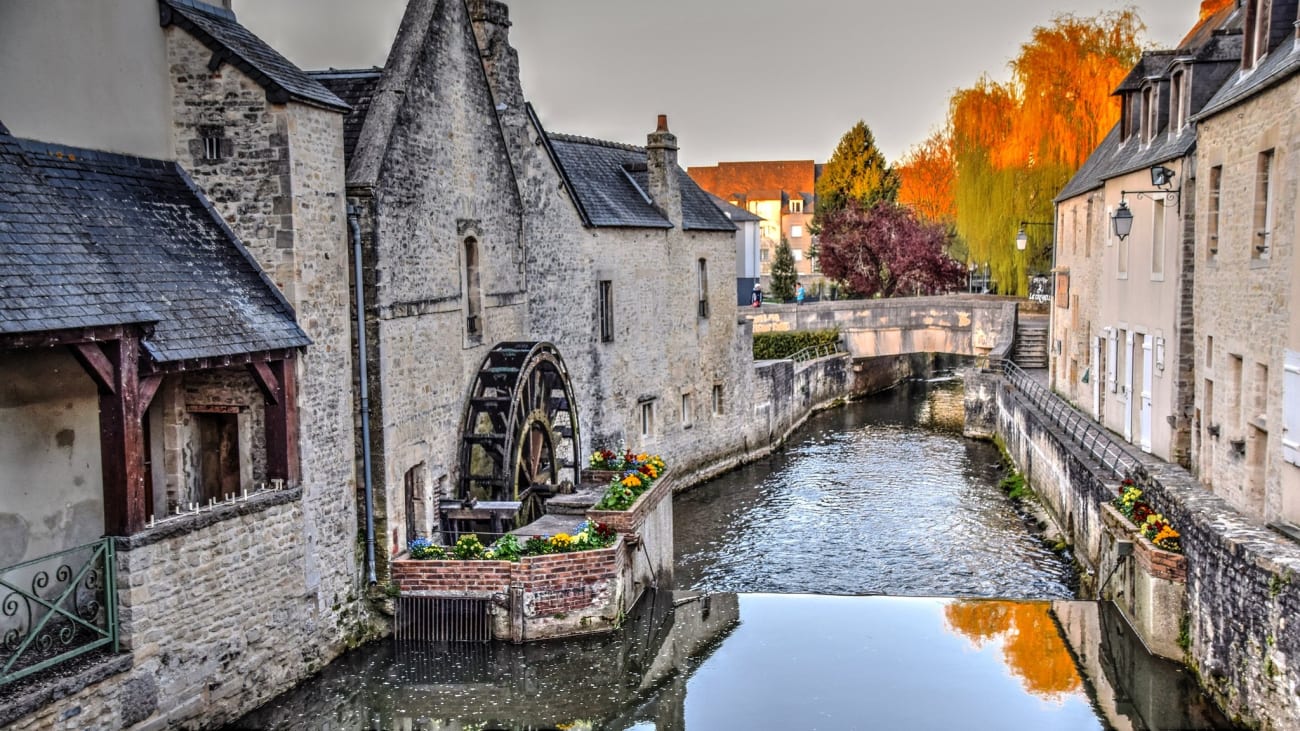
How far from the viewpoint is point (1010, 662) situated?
485 inches

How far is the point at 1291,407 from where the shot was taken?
423 inches

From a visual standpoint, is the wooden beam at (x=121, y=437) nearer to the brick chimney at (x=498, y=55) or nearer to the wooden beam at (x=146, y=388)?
the wooden beam at (x=146, y=388)

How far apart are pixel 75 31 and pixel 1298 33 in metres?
11.8

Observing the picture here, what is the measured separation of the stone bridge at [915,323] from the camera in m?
34.1

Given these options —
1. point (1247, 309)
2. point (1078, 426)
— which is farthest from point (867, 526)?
point (1247, 309)

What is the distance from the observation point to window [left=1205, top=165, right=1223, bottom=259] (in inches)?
556

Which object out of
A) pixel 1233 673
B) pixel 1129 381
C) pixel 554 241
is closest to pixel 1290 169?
pixel 1233 673

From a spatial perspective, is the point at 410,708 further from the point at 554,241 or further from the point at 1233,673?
the point at 554,241

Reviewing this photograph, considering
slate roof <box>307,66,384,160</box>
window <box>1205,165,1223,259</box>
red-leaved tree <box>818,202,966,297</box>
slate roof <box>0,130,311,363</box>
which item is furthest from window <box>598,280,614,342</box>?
red-leaved tree <box>818,202,966,297</box>

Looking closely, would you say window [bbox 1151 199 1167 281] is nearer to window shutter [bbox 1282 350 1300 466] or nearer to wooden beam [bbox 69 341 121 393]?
window shutter [bbox 1282 350 1300 466]

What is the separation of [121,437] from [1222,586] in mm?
9822

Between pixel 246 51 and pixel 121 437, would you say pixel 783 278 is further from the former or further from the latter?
pixel 121 437

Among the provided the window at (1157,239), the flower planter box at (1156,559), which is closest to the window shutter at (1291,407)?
Answer: the flower planter box at (1156,559)

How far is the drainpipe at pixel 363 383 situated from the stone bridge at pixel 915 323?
23900 mm
